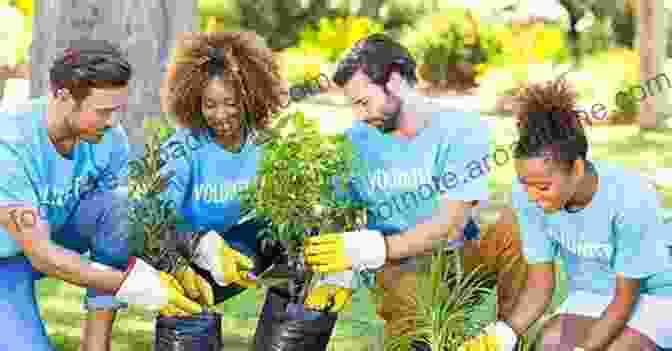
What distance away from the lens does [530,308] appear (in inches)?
148

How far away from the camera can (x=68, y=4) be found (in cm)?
612

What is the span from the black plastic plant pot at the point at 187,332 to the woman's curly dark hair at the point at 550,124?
1.18 meters

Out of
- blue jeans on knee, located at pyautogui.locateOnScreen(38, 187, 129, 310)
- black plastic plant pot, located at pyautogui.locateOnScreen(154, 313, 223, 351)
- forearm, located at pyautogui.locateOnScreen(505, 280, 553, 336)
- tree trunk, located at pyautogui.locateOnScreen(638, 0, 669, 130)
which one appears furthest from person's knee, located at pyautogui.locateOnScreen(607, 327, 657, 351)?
tree trunk, located at pyautogui.locateOnScreen(638, 0, 669, 130)

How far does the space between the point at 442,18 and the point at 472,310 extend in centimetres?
992

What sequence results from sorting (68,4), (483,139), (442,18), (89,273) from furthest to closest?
1. (442,18)
2. (68,4)
3. (483,139)
4. (89,273)

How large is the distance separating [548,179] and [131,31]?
3.32 m

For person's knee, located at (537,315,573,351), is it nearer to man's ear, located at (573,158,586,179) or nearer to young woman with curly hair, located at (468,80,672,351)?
young woman with curly hair, located at (468,80,672,351)

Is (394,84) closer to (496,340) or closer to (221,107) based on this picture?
(221,107)

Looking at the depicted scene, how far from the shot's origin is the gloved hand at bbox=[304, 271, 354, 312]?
3.83 m

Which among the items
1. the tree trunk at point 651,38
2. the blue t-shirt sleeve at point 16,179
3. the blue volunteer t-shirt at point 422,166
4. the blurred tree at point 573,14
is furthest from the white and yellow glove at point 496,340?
the blurred tree at point 573,14

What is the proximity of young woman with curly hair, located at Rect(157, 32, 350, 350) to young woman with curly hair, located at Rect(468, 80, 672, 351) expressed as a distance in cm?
77

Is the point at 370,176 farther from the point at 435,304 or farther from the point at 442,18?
the point at 442,18

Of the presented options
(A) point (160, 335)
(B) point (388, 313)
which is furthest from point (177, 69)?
(B) point (388, 313)

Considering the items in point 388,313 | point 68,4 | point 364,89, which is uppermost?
point 68,4
